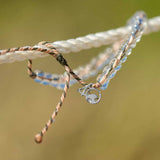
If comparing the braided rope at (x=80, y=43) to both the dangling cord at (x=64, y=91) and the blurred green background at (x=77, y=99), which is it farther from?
the blurred green background at (x=77, y=99)

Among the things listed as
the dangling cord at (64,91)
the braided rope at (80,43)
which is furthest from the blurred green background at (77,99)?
the dangling cord at (64,91)

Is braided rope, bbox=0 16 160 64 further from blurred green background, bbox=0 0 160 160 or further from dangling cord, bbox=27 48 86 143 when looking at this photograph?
blurred green background, bbox=0 0 160 160

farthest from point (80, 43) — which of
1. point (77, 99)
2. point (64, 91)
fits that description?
point (77, 99)

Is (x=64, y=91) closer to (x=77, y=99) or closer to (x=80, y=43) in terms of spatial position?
(x=80, y=43)

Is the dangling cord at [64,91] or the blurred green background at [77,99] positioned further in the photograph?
the blurred green background at [77,99]

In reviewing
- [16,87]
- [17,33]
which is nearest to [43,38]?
[17,33]

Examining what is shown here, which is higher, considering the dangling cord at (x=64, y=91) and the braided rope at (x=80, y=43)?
the braided rope at (x=80, y=43)
